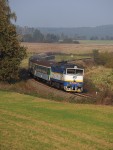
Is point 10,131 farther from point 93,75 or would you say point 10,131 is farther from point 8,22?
point 93,75

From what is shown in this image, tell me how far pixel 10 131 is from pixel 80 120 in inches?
225

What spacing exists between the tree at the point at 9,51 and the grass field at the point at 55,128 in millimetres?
19792

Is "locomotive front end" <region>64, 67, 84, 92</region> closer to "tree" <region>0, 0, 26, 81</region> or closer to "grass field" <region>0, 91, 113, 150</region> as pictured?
"tree" <region>0, 0, 26, 81</region>

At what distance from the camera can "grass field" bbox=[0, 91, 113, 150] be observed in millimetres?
15055

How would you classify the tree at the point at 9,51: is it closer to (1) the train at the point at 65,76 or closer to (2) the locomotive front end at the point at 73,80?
(1) the train at the point at 65,76

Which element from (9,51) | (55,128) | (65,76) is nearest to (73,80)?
(65,76)

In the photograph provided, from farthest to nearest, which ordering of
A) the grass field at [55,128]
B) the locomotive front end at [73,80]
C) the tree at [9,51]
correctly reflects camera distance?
1. the tree at [9,51]
2. the locomotive front end at [73,80]
3. the grass field at [55,128]

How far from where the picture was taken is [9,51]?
151ft

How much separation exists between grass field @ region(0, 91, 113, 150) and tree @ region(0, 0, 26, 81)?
64.9 ft

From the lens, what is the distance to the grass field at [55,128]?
15055mm

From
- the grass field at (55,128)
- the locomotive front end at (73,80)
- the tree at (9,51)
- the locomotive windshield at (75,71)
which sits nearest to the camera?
the grass field at (55,128)

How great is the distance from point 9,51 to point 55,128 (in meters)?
28.8

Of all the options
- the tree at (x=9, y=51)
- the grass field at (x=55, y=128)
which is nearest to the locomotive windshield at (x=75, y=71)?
the tree at (x=9, y=51)

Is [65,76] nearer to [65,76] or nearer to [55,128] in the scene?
[65,76]
